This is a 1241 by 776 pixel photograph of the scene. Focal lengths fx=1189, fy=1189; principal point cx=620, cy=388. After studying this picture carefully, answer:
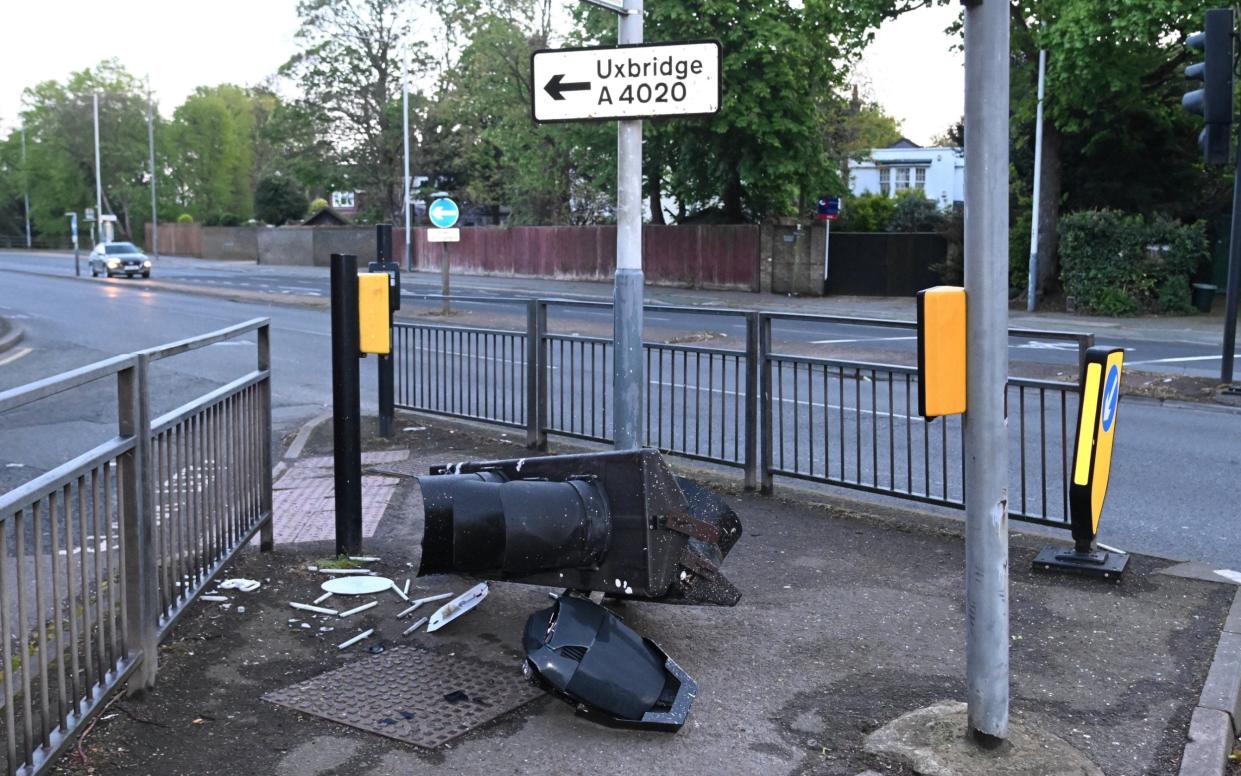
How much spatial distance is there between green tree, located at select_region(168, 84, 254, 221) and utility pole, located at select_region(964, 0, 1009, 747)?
9468cm

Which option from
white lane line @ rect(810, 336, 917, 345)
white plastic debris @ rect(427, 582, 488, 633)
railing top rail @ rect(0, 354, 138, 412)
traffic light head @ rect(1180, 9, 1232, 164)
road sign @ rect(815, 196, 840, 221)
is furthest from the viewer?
road sign @ rect(815, 196, 840, 221)

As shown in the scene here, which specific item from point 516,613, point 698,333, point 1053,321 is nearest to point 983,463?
point 516,613

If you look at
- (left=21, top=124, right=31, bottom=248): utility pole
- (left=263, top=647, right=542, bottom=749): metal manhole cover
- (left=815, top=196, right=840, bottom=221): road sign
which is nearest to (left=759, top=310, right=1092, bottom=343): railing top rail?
(left=263, top=647, right=542, bottom=749): metal manhole cover

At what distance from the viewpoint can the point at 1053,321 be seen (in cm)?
2695

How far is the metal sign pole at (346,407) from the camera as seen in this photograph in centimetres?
621

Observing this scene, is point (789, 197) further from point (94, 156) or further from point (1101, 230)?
point (94, 156)

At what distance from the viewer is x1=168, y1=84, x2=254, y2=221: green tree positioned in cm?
9394

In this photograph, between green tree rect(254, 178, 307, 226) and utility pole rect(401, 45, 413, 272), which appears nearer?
utility pole rect(401, 45, 413, 272)

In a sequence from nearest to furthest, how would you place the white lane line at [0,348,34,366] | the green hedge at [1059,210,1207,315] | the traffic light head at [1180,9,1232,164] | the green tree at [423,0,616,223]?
1. the traffic light head at [1180,9,1232,164]
2. the white lane line at [0,348,34,366]
3. the green hedge at [1059,210,1207,315]
4. the green tree at [423,0,616,223]

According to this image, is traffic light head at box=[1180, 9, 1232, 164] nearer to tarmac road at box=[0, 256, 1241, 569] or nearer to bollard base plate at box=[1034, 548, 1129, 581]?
tarmac road at box=[0, 256, 1241, 569]

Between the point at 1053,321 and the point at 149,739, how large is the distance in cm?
2573

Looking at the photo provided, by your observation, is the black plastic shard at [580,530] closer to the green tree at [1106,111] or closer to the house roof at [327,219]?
the green tree at [1106,111]

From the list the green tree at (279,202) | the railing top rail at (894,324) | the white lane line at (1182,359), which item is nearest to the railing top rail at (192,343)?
the railing top rail at (894,324)

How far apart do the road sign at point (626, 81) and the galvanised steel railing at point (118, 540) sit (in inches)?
82.5
